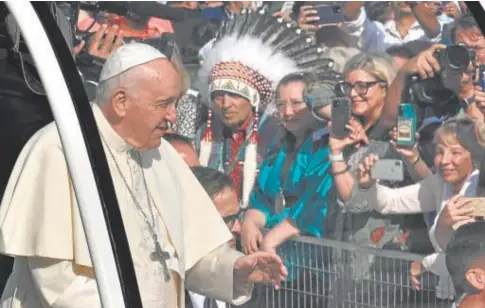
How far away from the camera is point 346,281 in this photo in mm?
3115

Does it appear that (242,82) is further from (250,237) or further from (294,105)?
(250,237)

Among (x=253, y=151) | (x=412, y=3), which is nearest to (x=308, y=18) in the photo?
(x=412, y=3)

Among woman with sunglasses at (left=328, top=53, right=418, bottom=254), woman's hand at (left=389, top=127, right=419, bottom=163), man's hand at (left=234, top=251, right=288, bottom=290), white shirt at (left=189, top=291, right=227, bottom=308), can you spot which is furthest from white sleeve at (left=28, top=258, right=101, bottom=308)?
woman's hand at (left=389, top=127, right=419, bottom=163)

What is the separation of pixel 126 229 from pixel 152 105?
0.31 meters

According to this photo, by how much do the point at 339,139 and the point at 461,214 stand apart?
0.38m

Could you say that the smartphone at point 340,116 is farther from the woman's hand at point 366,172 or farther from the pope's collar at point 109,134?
the pope's collar at point 109,134

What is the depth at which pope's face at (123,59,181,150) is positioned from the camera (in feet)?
9.70

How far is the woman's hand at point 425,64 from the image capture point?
3.20 meters

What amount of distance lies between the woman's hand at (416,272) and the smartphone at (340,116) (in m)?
0.38

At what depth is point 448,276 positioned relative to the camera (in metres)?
3.16

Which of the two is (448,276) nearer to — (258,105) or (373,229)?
(373,229)

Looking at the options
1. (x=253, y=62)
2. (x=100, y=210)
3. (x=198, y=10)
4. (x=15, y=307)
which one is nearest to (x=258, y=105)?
(x=253, y=62)

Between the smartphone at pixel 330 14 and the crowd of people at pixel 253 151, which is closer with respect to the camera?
the crowd of people at pixel 253 151

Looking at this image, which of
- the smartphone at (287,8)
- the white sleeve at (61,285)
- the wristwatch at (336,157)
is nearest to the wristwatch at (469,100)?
the wristwatch at (336,157)
